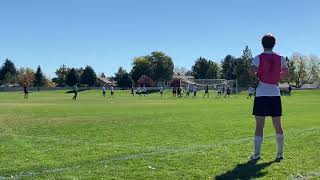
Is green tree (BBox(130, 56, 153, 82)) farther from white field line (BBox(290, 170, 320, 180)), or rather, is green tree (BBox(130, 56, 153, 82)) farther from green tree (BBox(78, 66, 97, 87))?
white field line (BBox(290, 170, 320, 180))

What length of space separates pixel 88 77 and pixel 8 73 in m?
29.5

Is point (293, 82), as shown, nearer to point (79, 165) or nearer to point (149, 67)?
point (149, 67)

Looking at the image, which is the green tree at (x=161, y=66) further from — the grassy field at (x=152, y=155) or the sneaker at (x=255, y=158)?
the sneaker at (x=255, y=158)

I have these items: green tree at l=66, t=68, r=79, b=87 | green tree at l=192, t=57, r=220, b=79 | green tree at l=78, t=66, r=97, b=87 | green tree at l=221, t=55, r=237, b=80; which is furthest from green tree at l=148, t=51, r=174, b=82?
green tree at l=221, t=55, r=237, b=80

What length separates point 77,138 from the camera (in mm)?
14727

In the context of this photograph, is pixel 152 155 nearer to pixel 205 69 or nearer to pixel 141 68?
pixel 141 68

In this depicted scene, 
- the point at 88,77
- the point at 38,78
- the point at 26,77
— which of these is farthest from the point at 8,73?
the point at 88,77

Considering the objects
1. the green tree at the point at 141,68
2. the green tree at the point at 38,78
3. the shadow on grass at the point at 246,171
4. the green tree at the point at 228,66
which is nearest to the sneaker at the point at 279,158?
Answer: the shadow on grass at the point at 246,171

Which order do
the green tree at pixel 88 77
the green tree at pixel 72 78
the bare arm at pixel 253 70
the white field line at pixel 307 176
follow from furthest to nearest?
1. the green tree at pixel 88 77
2. the green tree at pixel 72 78
3. the bare arm at pixel 253 70
4. the white field line at pixel 307 176

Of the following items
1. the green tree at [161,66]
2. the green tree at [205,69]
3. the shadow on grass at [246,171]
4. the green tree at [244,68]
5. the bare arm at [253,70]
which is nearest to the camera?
the shadow on grass at [246,171]

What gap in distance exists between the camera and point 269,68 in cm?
1007

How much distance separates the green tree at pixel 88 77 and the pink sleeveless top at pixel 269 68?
149841 mm

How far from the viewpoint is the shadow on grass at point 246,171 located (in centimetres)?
834

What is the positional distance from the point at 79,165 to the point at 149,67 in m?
158
